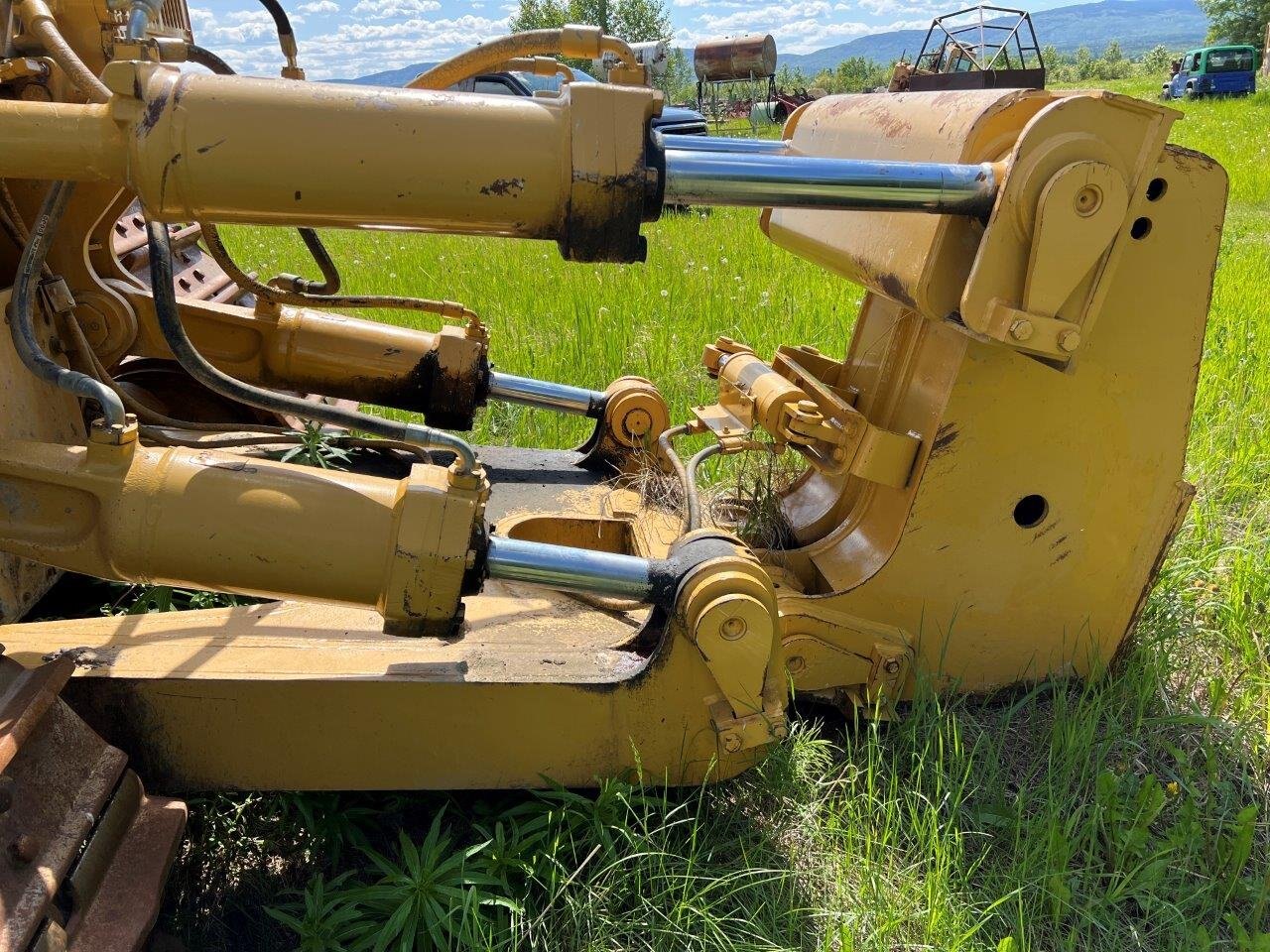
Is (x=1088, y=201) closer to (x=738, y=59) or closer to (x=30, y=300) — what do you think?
(x=30, y=300)

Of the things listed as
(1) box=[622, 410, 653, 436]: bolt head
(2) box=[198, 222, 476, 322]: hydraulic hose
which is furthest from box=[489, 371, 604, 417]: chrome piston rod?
(2) box=[198, 222, 476, 322]: hydraulic hose

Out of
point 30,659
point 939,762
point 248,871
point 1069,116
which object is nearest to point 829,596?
point 939,762

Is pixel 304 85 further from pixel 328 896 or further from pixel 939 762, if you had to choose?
pixel 939 762

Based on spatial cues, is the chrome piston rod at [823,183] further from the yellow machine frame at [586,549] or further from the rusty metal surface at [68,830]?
the rusty metal surface at [68,830]

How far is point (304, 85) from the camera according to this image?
4.80 feet

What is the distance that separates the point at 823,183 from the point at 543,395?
169cm

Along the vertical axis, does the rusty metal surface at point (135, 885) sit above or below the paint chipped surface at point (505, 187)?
below

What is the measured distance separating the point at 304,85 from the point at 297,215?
0.19 metres

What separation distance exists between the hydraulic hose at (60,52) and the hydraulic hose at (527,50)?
2.04 ft

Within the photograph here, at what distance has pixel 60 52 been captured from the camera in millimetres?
1835

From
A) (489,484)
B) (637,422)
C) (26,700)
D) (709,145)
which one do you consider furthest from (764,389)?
(26,700)

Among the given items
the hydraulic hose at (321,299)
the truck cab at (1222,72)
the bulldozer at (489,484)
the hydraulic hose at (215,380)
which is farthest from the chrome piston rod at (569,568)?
the truck cab at (1222,72)

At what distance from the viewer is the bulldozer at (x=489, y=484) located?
145 centimetres

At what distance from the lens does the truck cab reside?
29.5 metres
